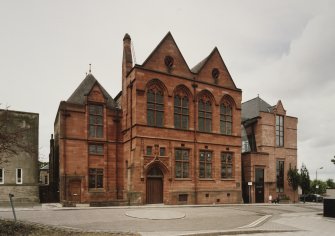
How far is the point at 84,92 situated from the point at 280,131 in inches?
998

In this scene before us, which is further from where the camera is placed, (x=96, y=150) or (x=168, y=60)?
(x=168, y=60)

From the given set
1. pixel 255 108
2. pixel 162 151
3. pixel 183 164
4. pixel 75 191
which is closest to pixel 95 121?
pixel 75 191

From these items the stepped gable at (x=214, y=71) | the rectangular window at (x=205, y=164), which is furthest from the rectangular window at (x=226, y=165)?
the stepped gable at (x=214, y=71)

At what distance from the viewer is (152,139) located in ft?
105

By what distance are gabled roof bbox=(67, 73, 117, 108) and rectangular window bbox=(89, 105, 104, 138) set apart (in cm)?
116

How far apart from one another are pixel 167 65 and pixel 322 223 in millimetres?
20463

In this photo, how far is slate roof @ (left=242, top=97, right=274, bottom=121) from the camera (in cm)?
4415

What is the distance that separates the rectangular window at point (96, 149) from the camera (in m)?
33.1

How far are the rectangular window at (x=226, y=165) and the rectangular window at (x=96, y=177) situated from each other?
1278 cm

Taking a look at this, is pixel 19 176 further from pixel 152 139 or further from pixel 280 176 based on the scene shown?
pixel 280 176

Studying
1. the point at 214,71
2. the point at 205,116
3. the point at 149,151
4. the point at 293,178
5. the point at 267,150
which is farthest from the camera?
the point at 293,178

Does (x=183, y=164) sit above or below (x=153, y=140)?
below

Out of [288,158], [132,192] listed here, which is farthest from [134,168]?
[288,158]

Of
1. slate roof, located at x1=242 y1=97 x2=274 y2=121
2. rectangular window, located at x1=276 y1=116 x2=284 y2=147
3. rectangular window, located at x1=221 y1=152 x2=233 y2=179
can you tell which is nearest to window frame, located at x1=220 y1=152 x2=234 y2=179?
rectangular window, located at x1=221 y1=152 x2=233 y2=179
